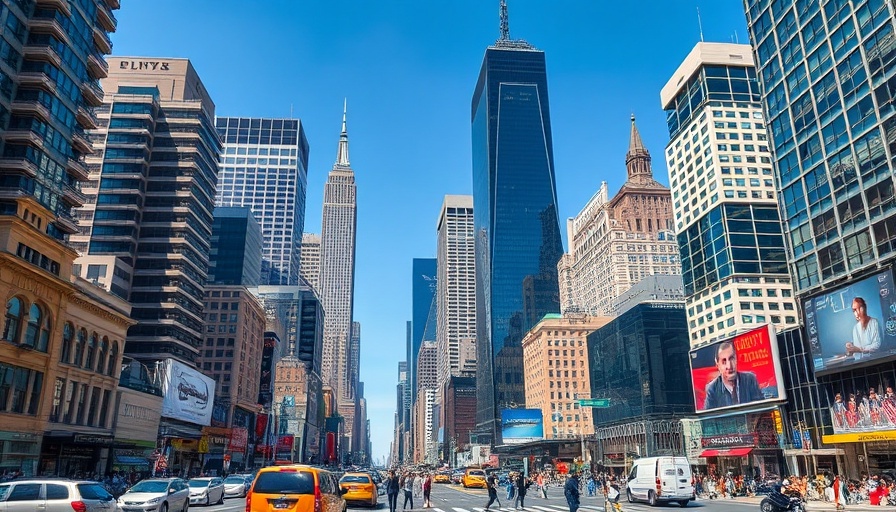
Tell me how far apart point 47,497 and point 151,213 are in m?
80.5

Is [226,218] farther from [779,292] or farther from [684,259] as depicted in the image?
[779,292]

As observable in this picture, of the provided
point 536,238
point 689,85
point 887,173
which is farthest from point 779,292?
point 536,238

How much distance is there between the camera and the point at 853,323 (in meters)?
47.8

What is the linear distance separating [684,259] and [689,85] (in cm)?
3109

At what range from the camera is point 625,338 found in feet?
358

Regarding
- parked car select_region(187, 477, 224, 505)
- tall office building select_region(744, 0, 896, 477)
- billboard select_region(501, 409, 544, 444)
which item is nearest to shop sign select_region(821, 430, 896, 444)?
tall office building select_region(744, 0, 896, 477)

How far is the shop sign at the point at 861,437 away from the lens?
44625mm

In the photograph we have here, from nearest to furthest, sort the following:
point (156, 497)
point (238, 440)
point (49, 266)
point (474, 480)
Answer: point (156, 497) < point (49, 266) < point (474, 480) < point (238, 440)

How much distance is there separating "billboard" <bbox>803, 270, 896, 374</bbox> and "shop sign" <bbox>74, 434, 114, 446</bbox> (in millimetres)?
58053

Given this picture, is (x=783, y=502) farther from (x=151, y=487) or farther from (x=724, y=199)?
(x=724, y=199)

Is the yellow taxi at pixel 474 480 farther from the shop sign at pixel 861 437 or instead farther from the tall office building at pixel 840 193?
the shop sign at pixel 861 437

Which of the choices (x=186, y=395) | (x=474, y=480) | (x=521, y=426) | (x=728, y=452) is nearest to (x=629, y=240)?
(x=521, y=426)

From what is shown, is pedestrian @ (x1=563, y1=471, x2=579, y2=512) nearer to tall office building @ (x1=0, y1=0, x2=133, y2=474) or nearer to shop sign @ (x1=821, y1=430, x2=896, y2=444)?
shop sign @ (x1=821, y1=430, x2=896, y2=444)

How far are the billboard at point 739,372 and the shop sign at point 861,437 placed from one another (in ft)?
27.7
